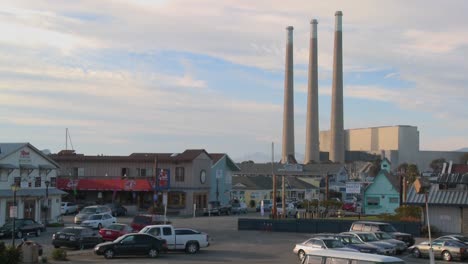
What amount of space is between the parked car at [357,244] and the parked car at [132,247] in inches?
395

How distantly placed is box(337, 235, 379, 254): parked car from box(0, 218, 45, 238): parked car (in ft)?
78.6

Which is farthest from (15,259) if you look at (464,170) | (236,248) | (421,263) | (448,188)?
(464,170)

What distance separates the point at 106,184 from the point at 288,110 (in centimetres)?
6963

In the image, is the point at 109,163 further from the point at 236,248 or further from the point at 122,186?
the point at 236,248

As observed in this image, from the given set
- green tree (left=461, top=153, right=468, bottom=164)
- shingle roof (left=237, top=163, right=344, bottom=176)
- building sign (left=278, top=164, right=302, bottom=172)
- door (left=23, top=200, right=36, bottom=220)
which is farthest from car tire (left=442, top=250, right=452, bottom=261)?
green tree (left=461, top=153, right=468, bottom=164)

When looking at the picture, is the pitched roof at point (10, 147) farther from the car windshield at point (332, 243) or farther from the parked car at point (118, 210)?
the car windshield at point (332, 243)

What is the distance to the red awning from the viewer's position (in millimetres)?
84562

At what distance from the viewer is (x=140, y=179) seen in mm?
85438

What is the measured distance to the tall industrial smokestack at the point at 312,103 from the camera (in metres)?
150

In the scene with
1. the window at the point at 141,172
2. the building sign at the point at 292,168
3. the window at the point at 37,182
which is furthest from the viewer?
the building sign at the point at 292,168

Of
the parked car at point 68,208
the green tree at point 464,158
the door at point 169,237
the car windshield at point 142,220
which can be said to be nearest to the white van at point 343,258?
the door at point 169,237

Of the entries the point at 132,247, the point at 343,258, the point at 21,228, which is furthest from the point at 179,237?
the point at 343,258

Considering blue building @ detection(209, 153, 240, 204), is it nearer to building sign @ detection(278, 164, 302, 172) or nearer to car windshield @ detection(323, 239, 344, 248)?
building sign @ detection(278, 164, 302, 172)

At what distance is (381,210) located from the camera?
8181 centimetres
